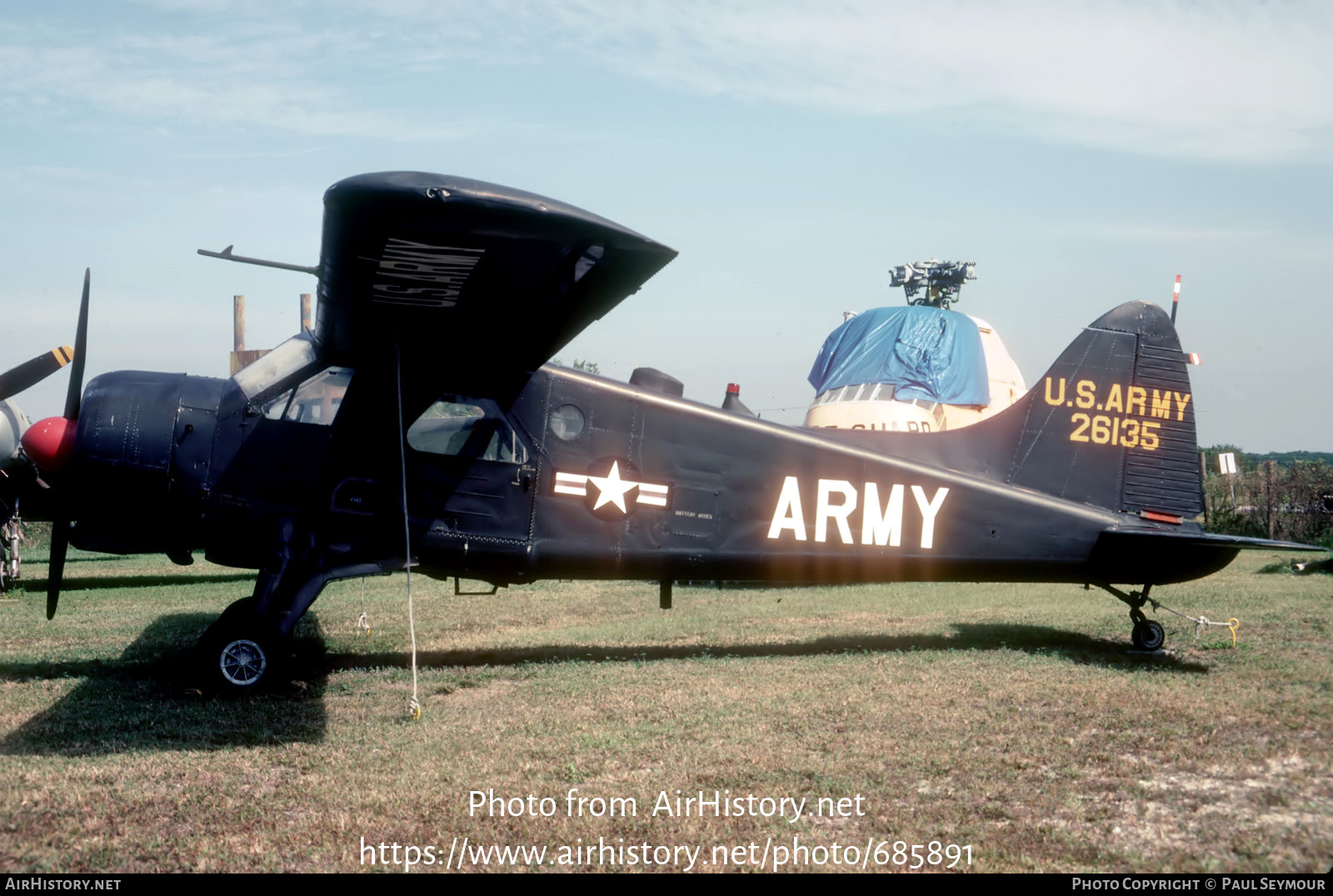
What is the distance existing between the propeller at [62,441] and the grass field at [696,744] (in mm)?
1072

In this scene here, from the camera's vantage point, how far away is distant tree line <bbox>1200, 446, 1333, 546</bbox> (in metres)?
21.5

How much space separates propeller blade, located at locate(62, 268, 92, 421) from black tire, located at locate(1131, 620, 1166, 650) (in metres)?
8.76

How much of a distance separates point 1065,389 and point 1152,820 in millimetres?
5305

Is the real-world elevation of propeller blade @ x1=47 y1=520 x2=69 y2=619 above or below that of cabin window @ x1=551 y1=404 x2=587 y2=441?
below

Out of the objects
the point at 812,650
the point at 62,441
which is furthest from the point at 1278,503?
the point at 62,441

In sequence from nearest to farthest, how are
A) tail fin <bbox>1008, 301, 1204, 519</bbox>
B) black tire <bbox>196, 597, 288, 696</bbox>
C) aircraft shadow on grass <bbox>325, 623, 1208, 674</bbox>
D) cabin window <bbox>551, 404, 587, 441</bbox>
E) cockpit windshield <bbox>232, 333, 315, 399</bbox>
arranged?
black tire <bbox>196, 597, 288, 696</bbox>
cockpit windshield <bbox>232, 333, 315, 399</bbox>
cabin window <bbox>551, 404, 587, 441</bbox>
aircraft shadow on grass <bbox>325, 623, 1208, 674</bbox>
tail fin <bbox>1008, 301, 1204, 519</bbox>

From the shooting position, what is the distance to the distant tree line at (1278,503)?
2152 centimetres

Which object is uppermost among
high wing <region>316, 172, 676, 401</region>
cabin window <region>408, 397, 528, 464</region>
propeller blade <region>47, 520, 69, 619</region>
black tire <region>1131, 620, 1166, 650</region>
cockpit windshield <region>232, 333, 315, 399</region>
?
high wing <region>316, 172, 676, 401</region>

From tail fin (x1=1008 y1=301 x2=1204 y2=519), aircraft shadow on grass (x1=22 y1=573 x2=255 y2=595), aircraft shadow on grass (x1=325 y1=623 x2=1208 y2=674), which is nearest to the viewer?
aircraft shadow on grass (x1=325 y1=623 x2=1208 y2=674)

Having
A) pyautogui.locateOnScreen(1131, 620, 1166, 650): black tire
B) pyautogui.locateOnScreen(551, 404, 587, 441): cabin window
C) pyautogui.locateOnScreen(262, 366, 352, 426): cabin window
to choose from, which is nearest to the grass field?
pyautogui.locateOnScreen(1131, 620, 1166, 650): black tire

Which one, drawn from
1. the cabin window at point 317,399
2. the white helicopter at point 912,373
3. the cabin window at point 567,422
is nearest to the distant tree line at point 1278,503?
Answer: the white helicopter at point 912,373

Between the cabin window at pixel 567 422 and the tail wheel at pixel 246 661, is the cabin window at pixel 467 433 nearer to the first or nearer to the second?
the cabin window at pixel 567 422

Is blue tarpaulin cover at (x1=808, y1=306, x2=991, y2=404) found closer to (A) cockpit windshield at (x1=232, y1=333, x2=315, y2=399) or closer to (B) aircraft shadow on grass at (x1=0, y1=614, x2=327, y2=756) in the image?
(A) cockpit windshield at (x1=232, y1=333, x2=315, y2=399)

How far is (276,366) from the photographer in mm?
7465
